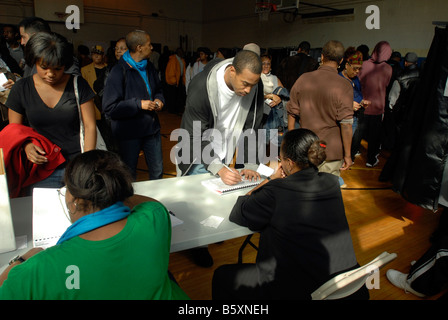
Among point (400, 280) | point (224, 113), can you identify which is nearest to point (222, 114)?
point (224, 113)

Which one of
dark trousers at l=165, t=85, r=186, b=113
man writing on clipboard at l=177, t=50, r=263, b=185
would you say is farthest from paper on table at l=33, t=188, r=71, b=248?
dark trousers at l=165, t=85, r=186, b=113

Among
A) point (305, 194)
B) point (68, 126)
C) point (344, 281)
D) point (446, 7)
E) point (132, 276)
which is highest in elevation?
point (446, 7)

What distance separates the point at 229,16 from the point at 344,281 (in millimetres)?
13405

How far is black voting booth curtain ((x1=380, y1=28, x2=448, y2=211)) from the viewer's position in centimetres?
272

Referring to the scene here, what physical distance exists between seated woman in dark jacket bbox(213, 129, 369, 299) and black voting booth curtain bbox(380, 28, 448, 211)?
1866 millimetres

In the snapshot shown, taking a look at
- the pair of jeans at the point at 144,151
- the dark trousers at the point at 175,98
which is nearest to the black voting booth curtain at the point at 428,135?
the pair of jeans at the point at 144,151

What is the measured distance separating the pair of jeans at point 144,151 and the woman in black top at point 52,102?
620 mm

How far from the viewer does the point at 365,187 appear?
4176mm

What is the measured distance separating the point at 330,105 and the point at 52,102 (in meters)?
2.07

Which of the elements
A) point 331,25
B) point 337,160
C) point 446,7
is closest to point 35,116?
point 337,160

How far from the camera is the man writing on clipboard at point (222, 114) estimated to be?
1998 millimetres

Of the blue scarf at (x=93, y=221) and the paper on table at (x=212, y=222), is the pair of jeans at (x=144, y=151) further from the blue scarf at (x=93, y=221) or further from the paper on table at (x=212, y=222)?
the blue scarf at (x=93, y=221)

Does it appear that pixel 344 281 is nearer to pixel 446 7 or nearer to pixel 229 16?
pixel 446 7

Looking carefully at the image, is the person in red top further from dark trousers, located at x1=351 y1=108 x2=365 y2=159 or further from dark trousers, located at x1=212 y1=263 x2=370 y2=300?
dark trousers, located at x1=351 y1=108 x2=365 y2=159
